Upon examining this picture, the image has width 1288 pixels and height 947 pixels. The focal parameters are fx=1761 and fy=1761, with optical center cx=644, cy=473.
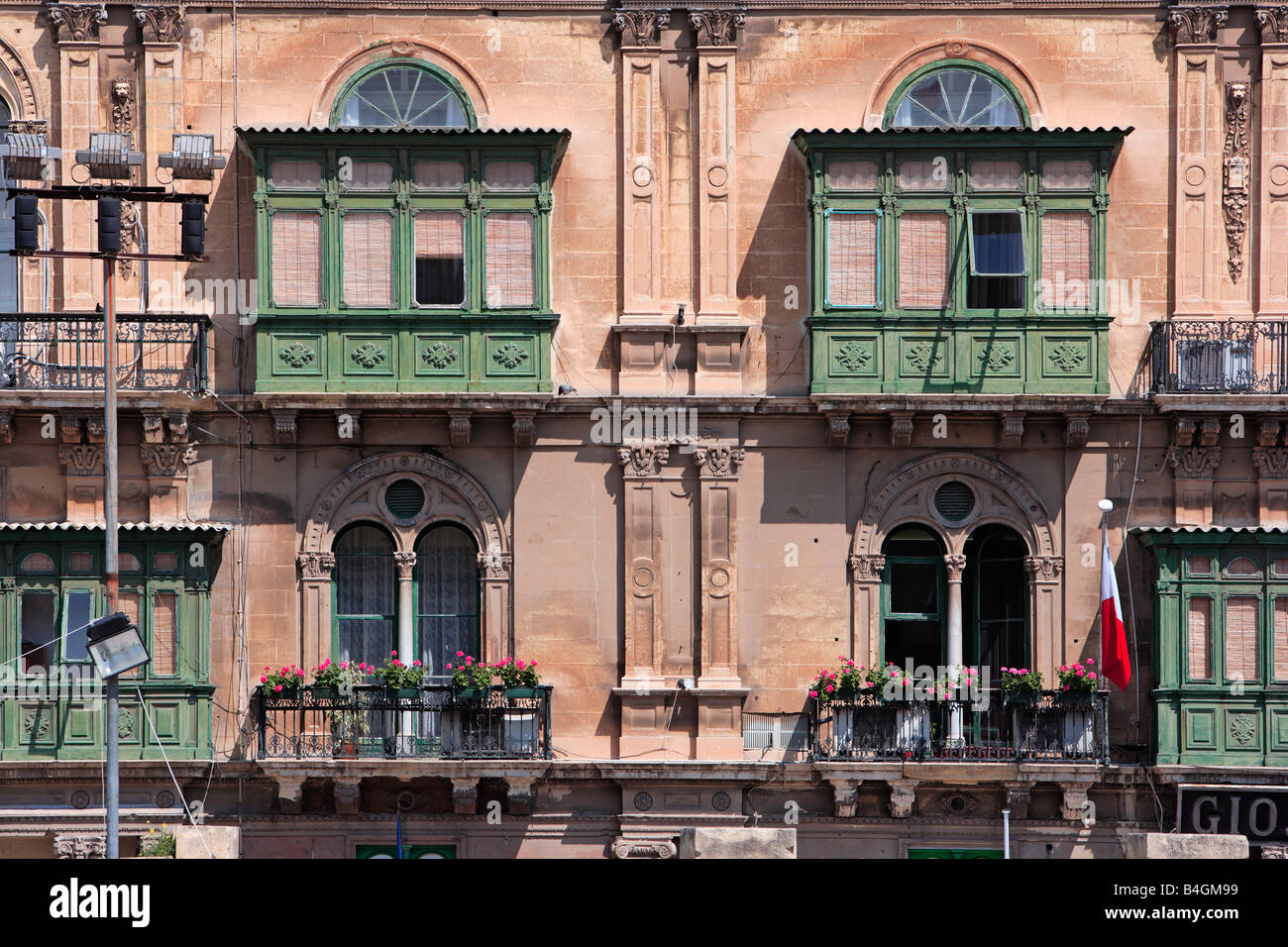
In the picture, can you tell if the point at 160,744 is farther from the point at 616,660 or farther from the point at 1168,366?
the point at 1168,366

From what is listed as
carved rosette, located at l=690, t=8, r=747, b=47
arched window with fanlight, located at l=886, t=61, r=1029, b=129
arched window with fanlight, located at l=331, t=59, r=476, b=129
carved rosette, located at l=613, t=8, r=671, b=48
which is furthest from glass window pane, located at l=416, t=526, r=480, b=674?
arched window with fanlight, located at l=886, t=61, r=1029, b=129

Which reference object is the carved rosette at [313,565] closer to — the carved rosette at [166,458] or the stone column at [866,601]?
the carved rosette at [166,458]

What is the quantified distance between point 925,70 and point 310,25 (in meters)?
9.83

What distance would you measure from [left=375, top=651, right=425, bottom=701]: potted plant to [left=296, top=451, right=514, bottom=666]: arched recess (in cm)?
81

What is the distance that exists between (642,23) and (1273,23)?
9.89 m

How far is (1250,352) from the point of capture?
89.3ft

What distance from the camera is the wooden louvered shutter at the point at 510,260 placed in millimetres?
27500

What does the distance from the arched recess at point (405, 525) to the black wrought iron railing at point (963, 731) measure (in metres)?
5.37

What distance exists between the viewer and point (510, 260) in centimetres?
2756

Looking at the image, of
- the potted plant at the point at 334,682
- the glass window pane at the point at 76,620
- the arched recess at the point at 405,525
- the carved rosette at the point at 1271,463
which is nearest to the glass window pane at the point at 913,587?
the carved rosette at the point at 1271,463

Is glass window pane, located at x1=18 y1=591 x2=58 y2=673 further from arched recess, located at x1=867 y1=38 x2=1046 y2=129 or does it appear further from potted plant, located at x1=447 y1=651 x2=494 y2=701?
arched recess, located at x1=867 y1=38 x2=1046 y2=129

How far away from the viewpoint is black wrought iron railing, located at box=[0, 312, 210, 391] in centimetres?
2705
